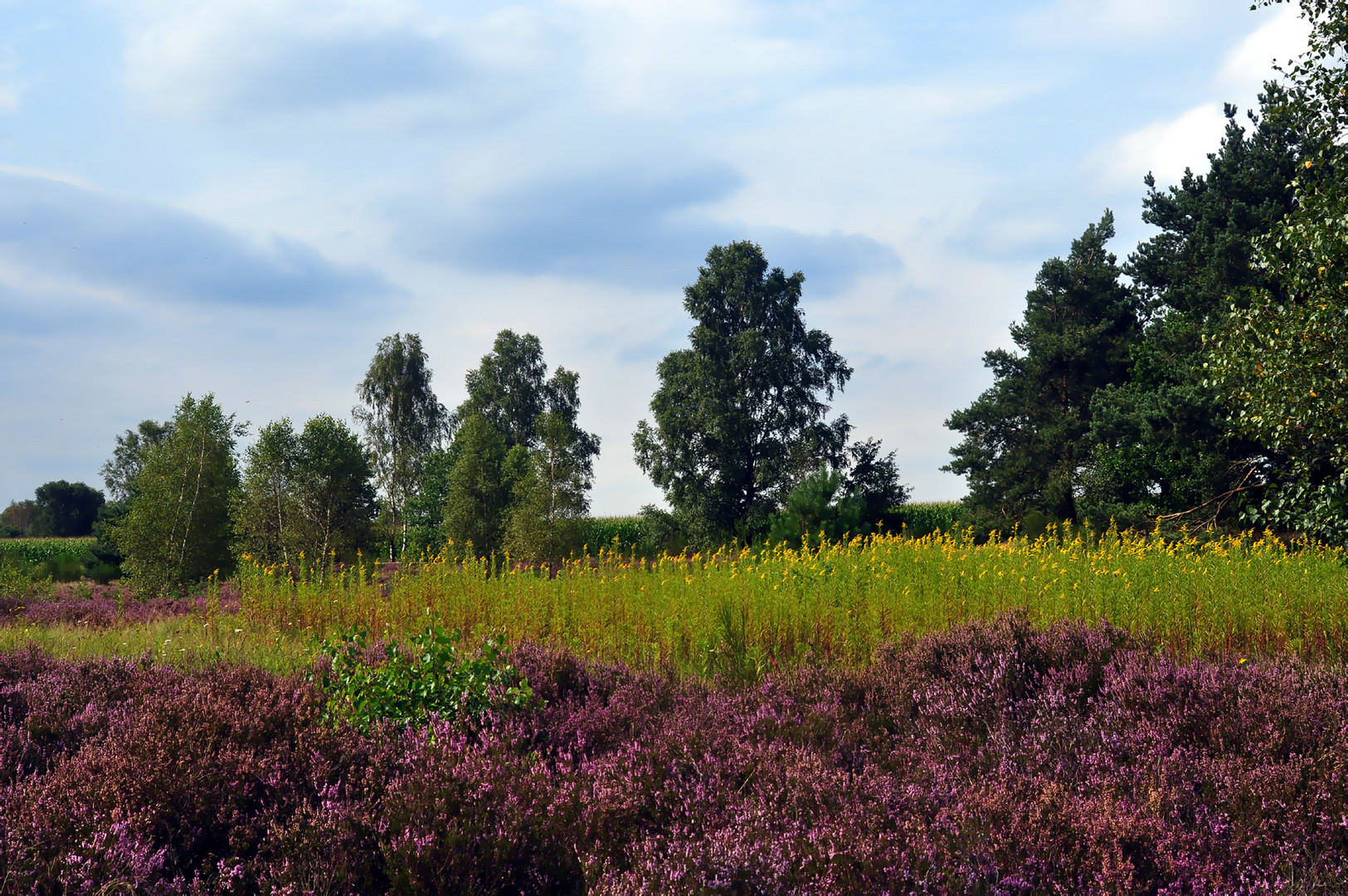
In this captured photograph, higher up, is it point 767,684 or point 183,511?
point 183,511

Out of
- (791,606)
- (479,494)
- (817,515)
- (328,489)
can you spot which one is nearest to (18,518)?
(479,494)

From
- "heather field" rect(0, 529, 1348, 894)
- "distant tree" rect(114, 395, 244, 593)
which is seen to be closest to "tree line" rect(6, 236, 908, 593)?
"distant tree" rect(114, 395, 244, 593)

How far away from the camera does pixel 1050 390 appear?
1087 inches

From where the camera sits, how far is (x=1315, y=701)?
12.5 ft

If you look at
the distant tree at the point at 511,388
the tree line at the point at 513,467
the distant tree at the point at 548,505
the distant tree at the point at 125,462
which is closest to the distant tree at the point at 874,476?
the tree line at the point at 513,467

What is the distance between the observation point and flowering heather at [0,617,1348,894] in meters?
2.57

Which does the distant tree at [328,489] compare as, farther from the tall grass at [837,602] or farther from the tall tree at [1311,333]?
the tall tree at [1311,333]

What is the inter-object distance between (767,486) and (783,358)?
14.0 ft

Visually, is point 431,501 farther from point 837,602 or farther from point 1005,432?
point 837,602

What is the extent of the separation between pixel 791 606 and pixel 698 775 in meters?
4.94

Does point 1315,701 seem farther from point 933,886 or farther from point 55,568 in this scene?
point 55,568

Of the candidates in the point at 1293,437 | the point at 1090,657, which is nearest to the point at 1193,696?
the point at 1090,657

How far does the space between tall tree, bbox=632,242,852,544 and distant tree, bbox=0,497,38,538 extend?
6721 centimetres

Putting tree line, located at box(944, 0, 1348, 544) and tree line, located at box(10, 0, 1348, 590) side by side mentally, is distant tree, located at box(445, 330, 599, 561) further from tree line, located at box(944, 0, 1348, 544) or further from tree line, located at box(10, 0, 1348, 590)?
tree line, located at box(944, 0, 1348, 544)
